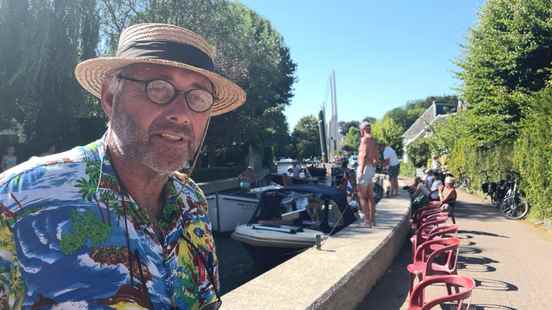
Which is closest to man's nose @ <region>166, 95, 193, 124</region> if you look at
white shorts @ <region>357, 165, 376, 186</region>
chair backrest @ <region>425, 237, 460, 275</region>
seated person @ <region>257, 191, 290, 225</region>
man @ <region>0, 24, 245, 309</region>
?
man @ <region>0, 24, 245, 309</region>

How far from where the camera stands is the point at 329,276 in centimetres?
469

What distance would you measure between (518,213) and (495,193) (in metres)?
2.68

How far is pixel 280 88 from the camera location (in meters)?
42.9

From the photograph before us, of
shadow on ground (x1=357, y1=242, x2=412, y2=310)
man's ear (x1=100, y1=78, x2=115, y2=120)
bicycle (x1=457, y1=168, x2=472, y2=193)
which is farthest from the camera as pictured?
bicycle (x1=457, y1=168, x2=472, y2=193)

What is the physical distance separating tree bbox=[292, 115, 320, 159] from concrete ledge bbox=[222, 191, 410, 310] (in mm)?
62145

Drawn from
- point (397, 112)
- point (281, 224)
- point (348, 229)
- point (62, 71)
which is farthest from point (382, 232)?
point (397, 112)

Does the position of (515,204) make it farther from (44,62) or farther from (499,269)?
(44,62)

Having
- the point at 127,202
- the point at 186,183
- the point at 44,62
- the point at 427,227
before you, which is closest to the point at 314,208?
the point at 427,227

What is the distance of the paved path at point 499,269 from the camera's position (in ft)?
18.9

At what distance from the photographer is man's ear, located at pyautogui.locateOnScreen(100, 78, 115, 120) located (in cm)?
166

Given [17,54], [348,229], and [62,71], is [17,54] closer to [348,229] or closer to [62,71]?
[62,71]

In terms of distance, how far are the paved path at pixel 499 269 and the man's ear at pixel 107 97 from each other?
472 cm

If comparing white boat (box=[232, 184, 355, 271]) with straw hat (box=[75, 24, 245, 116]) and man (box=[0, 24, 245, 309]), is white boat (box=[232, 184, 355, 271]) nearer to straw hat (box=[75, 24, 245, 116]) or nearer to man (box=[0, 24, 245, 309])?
man (box=[0, 24, 245, 309])

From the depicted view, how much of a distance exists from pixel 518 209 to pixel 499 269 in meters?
6.52
